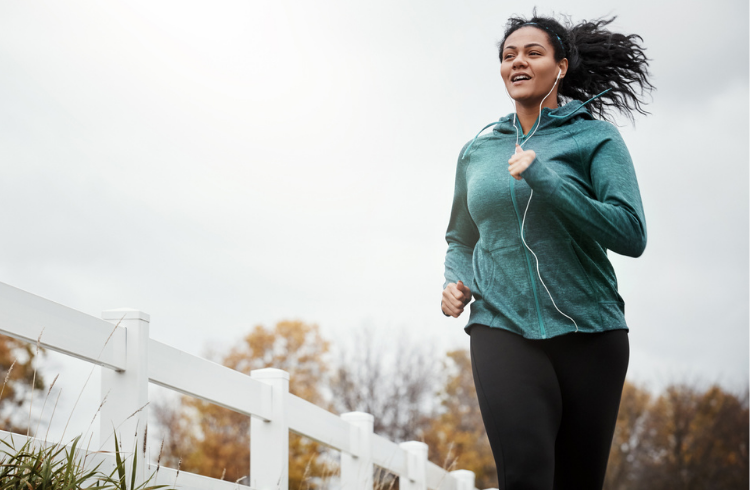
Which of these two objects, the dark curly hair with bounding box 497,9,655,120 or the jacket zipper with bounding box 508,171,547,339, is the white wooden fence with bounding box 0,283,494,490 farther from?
the dark curly hair with bounding box 497,9,655,120

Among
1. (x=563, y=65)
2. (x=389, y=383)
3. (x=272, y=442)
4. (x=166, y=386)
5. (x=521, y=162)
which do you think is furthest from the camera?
(x=389, y=383)

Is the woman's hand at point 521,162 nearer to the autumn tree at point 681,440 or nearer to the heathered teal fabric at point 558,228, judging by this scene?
the heathered teal fabric at point 558,228

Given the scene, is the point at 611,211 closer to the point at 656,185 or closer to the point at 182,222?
the point at 182,222

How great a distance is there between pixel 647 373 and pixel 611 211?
32.5 m

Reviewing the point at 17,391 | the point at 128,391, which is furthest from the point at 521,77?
the point at 17,391

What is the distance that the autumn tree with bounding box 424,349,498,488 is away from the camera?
2741 cm

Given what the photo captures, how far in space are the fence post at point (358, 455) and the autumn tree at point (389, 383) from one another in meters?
23.8

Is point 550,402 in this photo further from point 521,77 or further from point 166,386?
point 166,386

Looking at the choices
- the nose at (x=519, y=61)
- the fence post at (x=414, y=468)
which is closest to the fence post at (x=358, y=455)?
the fence post at (x=414, y=468)

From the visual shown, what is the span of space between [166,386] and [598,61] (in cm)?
189

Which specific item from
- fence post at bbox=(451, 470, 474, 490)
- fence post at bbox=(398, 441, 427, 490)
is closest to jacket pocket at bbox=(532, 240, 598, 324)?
fence post at bbox=(398, 441, 427, 490)

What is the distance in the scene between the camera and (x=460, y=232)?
269 cm

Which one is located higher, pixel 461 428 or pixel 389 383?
pixel 389 383

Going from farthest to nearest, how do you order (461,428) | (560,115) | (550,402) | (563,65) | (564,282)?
(461,428) < (563,65) < (560,115) < (564,282) < (550,402)
